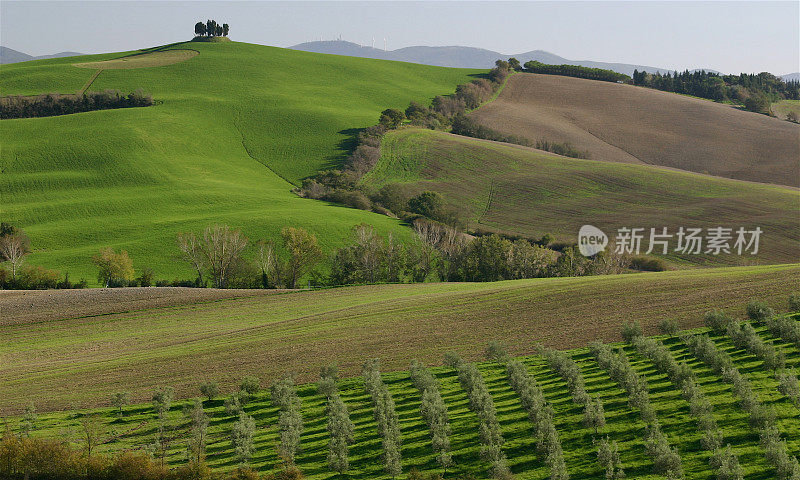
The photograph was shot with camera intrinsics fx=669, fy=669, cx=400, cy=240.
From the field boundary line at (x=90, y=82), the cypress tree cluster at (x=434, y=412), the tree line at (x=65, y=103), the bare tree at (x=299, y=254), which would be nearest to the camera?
the cypress tree cluster at (x=434, y=412)

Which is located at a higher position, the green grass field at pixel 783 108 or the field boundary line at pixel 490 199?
the green grass field at pixel 783 108

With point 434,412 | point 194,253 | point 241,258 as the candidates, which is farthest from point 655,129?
point 434,412

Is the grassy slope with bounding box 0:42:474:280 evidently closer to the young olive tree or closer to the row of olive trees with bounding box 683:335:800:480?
the young olive tree

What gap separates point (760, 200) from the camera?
10806 cm

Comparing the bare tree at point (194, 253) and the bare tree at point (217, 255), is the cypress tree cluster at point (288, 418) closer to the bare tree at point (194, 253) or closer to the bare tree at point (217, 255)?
the bare tree at point (217, 255)

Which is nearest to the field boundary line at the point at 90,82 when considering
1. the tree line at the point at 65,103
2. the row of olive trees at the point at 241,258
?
the tree line at the point at 65,103

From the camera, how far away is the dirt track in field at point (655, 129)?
147 metres

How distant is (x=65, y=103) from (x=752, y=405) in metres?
165

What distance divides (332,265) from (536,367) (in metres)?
51.3

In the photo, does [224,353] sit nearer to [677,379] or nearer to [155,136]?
[677,379]

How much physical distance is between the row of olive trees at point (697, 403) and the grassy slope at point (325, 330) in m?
5.49

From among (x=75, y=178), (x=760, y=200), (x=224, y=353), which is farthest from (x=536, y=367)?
(x=75, y=178)

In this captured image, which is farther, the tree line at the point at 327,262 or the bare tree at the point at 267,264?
the bare tree at the point at 267,264

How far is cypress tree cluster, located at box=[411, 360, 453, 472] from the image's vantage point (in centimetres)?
2880
